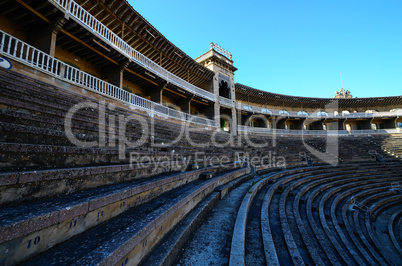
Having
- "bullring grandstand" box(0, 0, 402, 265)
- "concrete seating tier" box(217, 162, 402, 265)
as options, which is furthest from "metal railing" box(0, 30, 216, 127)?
"concrete seating tier" box(217, 162, 402, 265)

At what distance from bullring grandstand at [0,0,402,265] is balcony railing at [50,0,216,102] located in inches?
4.2

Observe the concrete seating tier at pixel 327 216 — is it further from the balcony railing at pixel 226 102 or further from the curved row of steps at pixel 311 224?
the balcony railing at pixel 226 102

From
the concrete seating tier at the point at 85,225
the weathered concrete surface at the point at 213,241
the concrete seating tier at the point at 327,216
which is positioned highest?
the concrete seating tier at the point at 85,225

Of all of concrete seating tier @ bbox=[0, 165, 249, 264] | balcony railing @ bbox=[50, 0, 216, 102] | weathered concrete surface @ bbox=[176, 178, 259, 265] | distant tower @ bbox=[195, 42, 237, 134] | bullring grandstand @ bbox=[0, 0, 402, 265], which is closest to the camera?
concrete seating tier @ bbox=[0, 165, 249, 264]

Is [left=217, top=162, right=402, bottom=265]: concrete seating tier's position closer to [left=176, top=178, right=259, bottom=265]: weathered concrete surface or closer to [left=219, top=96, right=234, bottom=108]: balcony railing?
[left=176, top=178, right=259, bottom=265]: weathered concrete surface

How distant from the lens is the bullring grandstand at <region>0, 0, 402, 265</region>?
1630 millimetres

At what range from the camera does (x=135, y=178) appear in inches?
125

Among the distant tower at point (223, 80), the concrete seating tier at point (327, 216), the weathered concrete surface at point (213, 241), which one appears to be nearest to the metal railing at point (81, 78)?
the distant tower at point (223, 80)

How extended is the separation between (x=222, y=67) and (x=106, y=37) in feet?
42.4

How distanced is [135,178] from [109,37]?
33.6ft

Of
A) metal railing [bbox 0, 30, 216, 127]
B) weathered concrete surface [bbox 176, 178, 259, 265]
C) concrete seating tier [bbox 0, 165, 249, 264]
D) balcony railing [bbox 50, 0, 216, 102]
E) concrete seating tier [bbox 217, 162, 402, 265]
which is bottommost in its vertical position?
concrete seating tier [bbox 217, 162, 402, 265]

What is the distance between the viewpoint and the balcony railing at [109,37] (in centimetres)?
797

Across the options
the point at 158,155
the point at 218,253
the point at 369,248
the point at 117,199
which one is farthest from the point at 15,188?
the point at 369,248

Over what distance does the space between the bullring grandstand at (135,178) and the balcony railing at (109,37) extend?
0.11m
